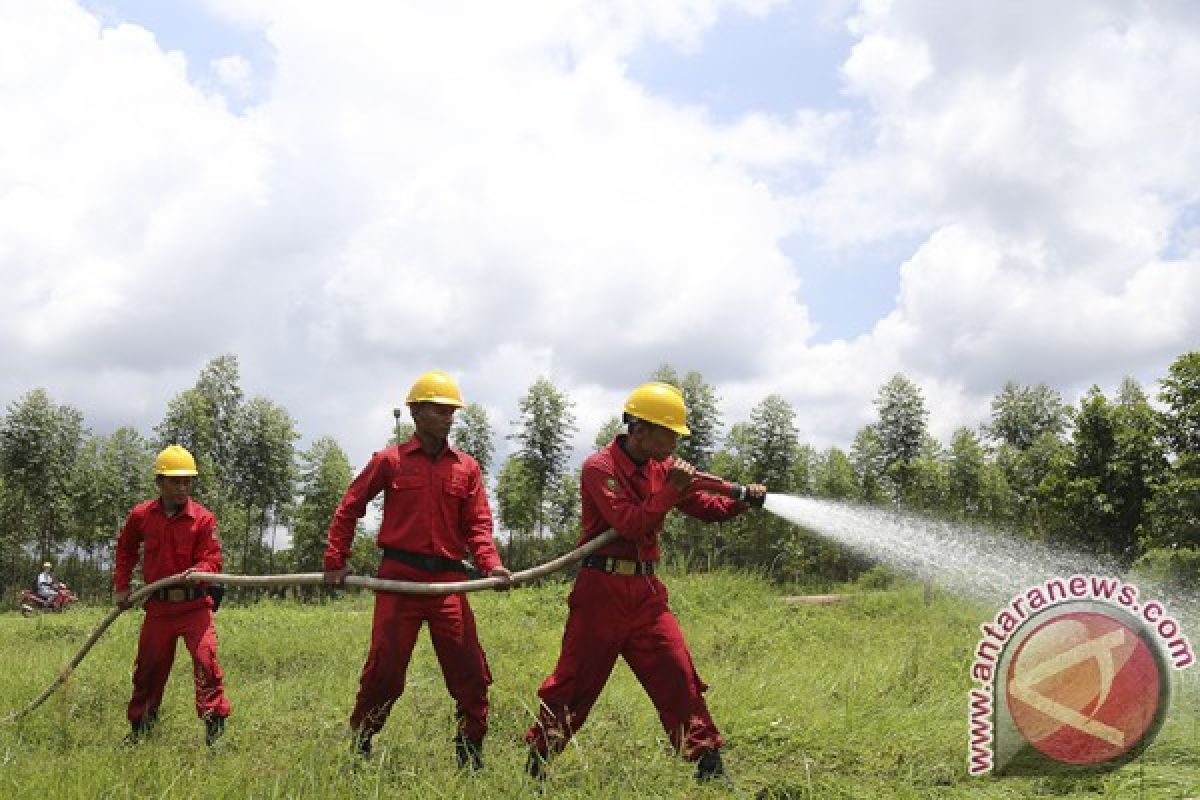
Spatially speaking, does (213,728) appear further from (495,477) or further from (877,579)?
(495,477)

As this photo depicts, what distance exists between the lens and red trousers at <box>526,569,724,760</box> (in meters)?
4.46

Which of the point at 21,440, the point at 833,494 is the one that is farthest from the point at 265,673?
the point at 833,494

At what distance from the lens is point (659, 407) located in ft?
15.0

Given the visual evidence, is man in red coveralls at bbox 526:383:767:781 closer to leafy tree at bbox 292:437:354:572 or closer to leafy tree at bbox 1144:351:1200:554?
leafy tree at bbox 1144:351:1200:554

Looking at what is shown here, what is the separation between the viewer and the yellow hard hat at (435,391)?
17.3 feet

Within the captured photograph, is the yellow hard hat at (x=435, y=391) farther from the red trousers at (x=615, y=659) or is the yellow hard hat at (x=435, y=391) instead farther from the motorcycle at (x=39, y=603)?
the motorcycle at (x=39, y=603)

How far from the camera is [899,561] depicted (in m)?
6.21

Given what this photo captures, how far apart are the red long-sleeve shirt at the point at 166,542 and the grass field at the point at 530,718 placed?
36.9 inches

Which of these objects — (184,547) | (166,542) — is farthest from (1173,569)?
(166,542)

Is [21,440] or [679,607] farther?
[21,440]

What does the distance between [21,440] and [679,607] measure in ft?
113

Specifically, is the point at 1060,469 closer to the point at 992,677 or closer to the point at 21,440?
the point at 992,677

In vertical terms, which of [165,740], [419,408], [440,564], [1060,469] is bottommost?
[165,740]

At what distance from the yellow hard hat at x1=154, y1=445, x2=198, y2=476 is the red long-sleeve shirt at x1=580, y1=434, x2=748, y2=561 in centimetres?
316
